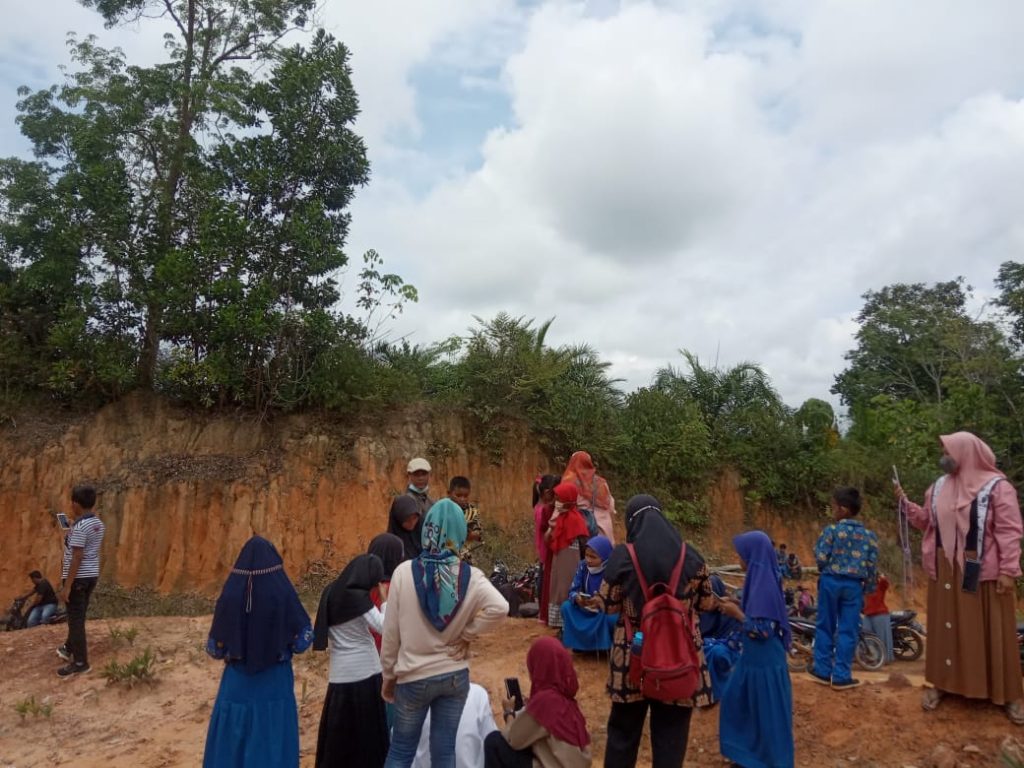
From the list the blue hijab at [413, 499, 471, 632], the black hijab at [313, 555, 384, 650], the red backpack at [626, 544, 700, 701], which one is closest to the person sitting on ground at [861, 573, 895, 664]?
the red backpack at [626, 544, 700, 701]

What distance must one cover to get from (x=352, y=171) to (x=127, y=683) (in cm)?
882

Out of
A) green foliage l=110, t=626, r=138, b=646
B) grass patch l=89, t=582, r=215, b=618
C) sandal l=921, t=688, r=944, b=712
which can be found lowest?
grass patch l=89, t=582, r=215, b=618

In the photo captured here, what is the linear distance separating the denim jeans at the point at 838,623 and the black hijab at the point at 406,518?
3.17 metres

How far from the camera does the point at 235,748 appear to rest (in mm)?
3598

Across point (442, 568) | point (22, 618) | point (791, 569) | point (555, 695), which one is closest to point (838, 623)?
point (555, 695)

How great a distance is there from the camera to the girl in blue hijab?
162 inches

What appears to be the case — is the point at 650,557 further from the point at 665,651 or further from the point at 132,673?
the point at 132,673

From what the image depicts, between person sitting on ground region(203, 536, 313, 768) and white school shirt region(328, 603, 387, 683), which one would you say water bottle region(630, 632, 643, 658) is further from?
person sitting on ground region(203, 536, 313, 768)

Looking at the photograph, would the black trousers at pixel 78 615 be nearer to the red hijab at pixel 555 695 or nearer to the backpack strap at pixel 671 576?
the red hijab at pixel 555 695

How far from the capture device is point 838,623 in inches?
207

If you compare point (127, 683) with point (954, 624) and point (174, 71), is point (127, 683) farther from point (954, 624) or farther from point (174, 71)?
point (174, 71)

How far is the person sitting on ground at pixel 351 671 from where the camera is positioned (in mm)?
3820

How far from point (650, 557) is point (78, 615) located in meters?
5.86

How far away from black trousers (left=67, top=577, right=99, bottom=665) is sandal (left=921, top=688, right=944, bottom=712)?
706 cm
